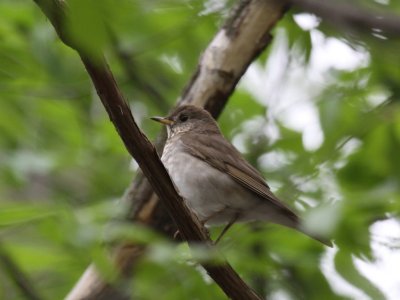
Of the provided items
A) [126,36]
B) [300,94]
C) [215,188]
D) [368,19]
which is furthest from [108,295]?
[368,19]

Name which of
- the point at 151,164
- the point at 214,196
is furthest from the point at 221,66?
the point at 151,164

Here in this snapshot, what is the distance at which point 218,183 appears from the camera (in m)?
5.00

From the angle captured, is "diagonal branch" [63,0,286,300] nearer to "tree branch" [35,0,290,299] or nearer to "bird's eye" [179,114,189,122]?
"bird's eye" [179,114,189,122]

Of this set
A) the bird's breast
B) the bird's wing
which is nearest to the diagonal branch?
the bird's breast

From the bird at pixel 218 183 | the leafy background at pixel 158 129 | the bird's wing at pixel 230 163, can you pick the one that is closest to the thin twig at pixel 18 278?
the leafy background at pixel 158 129

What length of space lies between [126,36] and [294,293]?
2658 millimetres

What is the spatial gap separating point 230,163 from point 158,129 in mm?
1804

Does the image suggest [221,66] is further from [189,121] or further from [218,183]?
[218,183]

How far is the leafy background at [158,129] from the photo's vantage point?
349 centimetres

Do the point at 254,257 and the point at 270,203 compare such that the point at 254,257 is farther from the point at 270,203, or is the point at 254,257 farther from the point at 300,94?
the point at 300,94

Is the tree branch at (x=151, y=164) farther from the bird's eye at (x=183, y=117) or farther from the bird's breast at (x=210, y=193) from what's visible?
the bird's eye at (x=183, y=117)

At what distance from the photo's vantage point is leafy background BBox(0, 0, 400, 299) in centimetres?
349

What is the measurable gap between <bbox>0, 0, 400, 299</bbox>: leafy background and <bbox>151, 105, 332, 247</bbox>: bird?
7.3 inches

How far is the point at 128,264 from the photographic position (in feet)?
16.2
